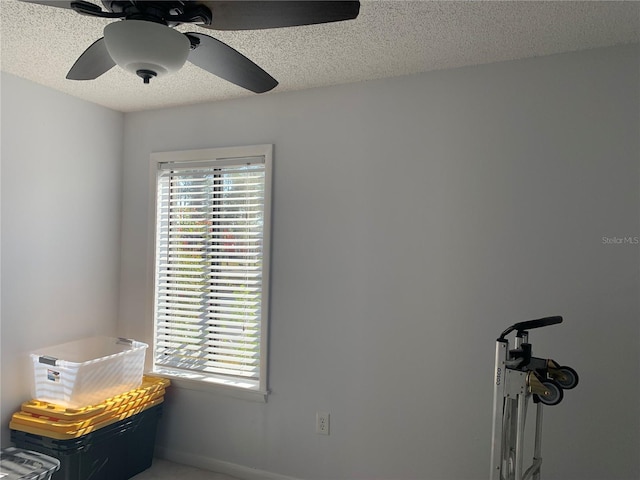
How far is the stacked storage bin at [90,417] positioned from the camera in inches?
106

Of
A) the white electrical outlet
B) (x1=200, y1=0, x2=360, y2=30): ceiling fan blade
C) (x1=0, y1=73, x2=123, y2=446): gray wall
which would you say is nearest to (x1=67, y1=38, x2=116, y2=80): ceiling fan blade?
(x1=200, y1=0, x2=360, y2=30): ceiling fan blade

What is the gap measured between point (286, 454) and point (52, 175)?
2.25 metres

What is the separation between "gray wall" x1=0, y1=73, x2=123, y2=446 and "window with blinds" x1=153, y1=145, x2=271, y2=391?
1.26ft

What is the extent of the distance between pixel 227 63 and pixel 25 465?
2291 millimetres

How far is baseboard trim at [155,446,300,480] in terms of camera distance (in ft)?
10.0

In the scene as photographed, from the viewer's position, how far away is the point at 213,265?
330 cm

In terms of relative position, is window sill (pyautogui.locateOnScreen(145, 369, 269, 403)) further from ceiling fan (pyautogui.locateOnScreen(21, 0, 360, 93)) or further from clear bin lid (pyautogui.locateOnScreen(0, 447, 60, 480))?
ceiling fan (pyautogui.locateOnScreen(21, 0, 360, 93))

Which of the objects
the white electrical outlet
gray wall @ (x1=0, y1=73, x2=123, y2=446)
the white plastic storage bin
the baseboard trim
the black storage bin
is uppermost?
gray wall @ (x1=0, y1=73, x2=123, y2=446)

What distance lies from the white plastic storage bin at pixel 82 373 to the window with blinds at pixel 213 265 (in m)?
0.30

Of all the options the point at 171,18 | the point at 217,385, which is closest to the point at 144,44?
the point at 171,18

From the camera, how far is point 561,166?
2400 millimetres

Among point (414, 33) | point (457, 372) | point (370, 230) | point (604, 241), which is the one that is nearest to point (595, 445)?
point (457, 372)

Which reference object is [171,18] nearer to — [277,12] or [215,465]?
[277,12]

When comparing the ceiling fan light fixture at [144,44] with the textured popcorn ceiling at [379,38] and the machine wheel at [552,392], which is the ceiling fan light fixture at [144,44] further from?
the machine wheel at [552,392]
